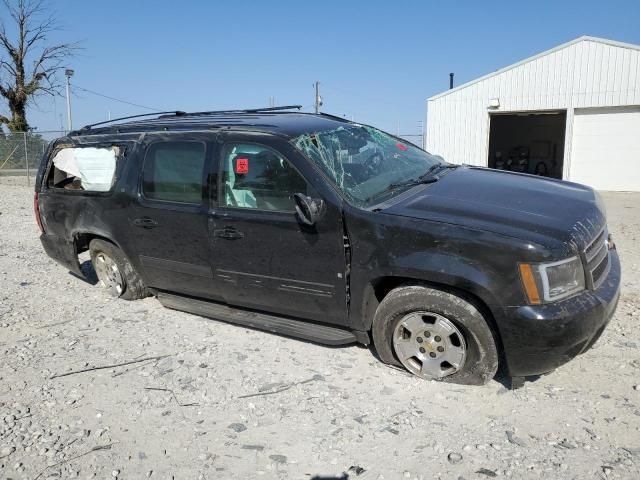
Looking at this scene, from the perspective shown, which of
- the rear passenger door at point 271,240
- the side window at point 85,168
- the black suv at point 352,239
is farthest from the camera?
the side window at point 85,168

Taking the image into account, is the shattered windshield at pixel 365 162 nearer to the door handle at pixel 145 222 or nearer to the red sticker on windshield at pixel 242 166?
the red sticker on windshield at pixel 242 166

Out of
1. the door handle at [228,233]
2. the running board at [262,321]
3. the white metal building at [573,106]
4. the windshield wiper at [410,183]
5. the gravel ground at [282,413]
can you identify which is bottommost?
the gravel ground at [282,413]

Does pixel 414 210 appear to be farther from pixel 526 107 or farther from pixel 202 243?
pixel 526 107

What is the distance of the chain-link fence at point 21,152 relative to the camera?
790 inches

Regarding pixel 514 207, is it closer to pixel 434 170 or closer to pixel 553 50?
pixel 434 170

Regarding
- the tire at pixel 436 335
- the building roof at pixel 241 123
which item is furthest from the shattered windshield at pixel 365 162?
the tire at pixel 436 335

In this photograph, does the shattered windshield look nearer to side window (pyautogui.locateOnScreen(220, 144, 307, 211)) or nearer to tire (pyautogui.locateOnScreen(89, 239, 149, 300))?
side window (pyautogui.locateOnScreen(220, 144, 307, 211))

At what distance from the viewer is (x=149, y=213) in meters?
4.55

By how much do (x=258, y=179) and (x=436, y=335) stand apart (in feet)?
5.70

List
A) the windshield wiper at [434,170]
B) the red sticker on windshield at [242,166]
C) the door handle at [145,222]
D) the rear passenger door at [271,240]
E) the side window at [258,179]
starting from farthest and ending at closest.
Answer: the door handle at [145,222], the windshield wiper at [434,170], the red sticker on windshield at [242,166], the side window at [258,179], the rear passenger door at [271,240]

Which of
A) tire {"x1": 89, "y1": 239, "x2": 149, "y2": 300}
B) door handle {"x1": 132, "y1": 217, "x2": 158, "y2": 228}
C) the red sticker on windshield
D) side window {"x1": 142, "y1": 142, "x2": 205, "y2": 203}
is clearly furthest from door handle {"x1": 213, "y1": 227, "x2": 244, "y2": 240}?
tire {"x1": 89, "y1": 239, "x2": 149, "y2": 300}

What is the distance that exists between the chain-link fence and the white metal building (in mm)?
15247

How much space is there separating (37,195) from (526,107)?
15766 mm

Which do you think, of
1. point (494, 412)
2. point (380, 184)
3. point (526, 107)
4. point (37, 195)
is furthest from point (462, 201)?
point (526, 107)
